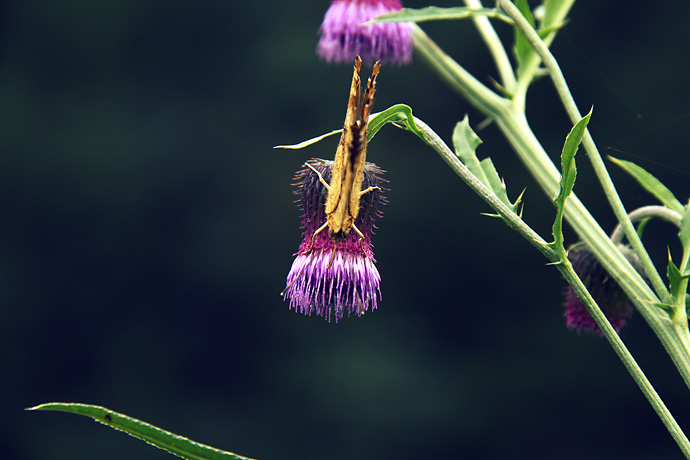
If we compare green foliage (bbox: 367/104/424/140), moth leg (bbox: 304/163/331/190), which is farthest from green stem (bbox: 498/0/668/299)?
moth leg (bbox: 304/163/331/190)

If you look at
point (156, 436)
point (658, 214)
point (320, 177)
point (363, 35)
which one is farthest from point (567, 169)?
point (363, 35)

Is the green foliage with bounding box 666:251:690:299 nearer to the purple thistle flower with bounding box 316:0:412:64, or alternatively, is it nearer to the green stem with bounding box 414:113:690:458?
the green stem with bounding box 414:113:690:458

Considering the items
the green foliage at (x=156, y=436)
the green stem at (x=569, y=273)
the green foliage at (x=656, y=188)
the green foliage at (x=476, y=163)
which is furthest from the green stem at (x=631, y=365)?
the green foliage at (x=156, y=436)

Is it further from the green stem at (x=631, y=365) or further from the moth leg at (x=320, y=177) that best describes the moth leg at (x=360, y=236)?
the green stem at (x=631, y=365)

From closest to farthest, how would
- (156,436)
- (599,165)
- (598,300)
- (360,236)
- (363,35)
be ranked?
(156,436) → (599,165) → (360,236) → (598,300) → (363,35)

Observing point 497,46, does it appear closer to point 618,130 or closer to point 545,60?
point 545,60

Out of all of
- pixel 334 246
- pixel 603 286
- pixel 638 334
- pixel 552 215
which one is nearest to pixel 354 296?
pixel 334 246

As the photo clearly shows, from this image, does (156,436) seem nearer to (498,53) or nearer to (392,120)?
(392,120)
